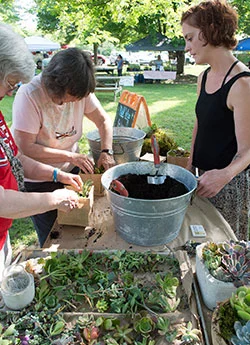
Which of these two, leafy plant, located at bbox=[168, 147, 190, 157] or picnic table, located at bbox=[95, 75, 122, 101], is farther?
picnic table, located at bbox=[95, 75, 122, 101]

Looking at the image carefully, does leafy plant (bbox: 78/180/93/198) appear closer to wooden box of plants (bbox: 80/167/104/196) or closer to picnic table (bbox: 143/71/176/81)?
wooden box of plants (bbox: 80/167/104/196)

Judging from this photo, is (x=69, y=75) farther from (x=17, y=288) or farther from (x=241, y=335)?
(x=241, y=335)

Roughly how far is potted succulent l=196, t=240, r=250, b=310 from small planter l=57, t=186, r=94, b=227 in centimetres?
53

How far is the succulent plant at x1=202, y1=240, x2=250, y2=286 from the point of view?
87 cm

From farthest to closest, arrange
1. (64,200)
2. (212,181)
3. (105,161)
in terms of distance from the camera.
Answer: (105,161) < (212,181) < (64,200)

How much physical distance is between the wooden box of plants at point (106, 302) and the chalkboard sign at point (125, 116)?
63.0 inches

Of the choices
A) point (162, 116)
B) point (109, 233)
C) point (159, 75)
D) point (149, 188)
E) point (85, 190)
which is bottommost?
point (159, 75)

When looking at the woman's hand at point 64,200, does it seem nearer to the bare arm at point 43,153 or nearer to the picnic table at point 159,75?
the bare arm at point 43,153

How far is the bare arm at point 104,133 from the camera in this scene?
1.71 meters

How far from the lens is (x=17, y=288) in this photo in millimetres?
888

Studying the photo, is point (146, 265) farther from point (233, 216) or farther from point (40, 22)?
point (40, 22)

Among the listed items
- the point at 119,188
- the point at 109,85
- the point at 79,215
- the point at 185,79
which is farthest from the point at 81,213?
the point at 185,79

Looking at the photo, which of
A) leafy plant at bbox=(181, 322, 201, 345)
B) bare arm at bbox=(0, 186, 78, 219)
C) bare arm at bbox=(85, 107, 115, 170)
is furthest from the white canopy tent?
leafy plant at bbox=(181, 322, 201, 345)

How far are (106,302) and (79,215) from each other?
1.56 feet
